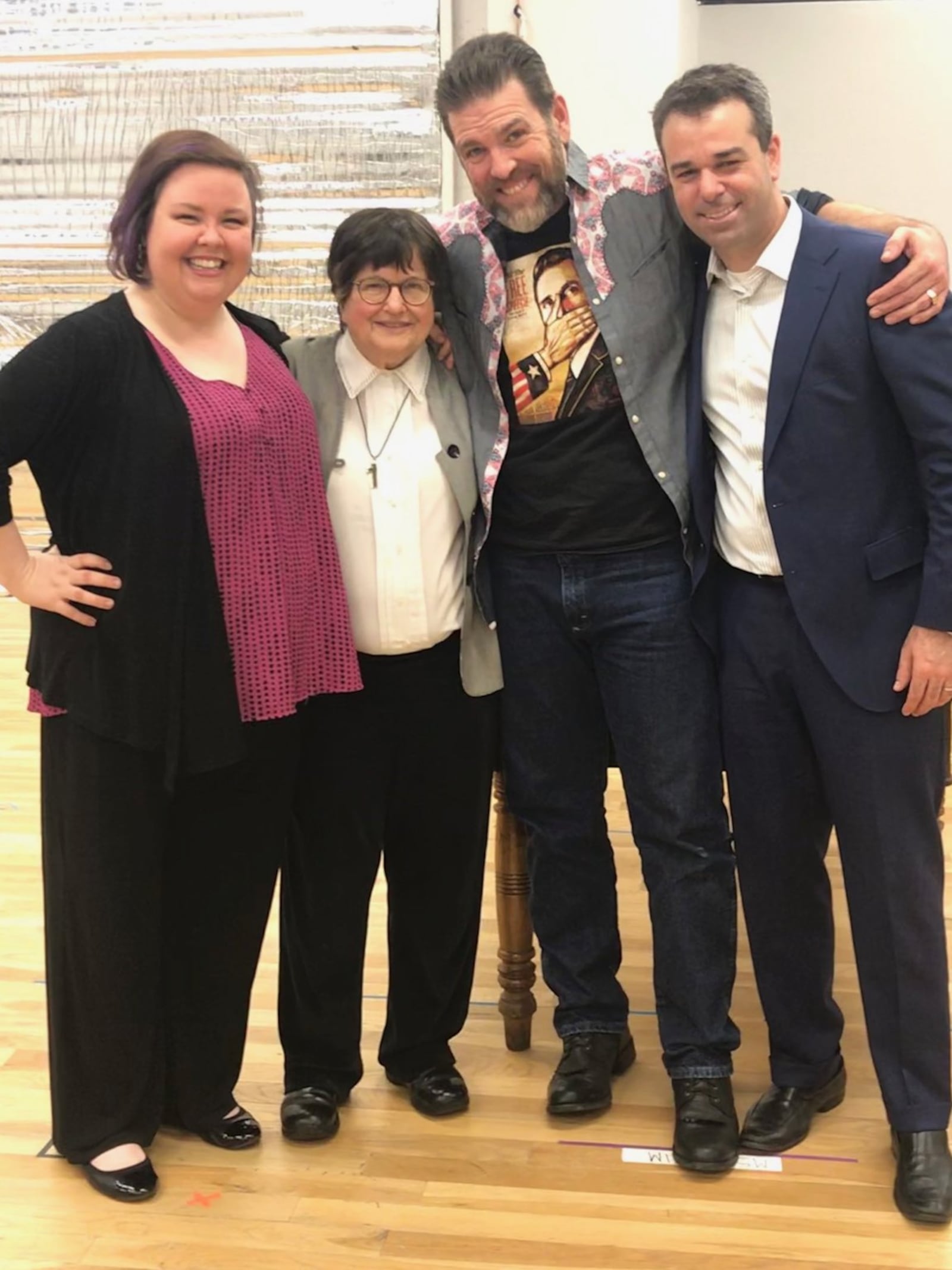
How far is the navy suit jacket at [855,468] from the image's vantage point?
78.0 inches

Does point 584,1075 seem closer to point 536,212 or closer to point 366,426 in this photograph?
point 366,426

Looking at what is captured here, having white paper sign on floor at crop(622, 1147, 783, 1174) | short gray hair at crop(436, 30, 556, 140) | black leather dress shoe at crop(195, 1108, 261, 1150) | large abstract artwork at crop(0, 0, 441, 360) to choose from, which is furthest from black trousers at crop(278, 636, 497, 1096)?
large abstract artwork at crop(0, 0, 441, 360)

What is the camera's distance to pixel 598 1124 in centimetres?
244

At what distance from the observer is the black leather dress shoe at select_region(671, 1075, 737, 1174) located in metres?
2.28

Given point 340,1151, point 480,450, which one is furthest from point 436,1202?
point 480,450

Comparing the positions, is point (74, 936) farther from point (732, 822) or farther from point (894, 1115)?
point (894, 1115)

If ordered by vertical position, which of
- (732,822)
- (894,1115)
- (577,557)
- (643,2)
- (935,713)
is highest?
(643,2)

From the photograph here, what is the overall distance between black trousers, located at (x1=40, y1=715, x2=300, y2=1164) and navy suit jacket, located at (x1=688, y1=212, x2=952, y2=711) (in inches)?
33.9

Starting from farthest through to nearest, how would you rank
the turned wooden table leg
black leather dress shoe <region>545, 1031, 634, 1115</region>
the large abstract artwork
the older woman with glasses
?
the large abstract artwork < the turned wooden table leg < black leather dress shoe <region>545, 1031, 634, 1115</region> < the older woman with glasses

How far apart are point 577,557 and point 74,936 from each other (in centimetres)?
100

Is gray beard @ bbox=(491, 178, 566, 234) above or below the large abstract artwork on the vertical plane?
below

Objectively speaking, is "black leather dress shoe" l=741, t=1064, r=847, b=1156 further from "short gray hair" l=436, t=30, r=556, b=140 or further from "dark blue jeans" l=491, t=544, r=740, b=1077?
"short gray hair" l=436, t=30, r=556, b=140

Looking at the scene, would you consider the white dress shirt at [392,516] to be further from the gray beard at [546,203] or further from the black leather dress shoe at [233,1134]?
the black leather dress shoe at [233,1134]

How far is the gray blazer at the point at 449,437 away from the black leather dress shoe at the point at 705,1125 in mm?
767
